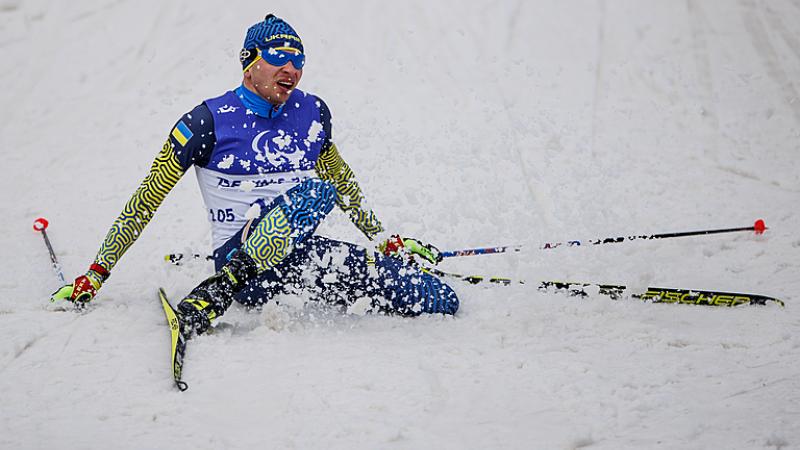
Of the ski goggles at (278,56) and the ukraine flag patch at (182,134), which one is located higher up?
the ski goggles at (278,56)

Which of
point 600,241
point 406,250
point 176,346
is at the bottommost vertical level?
point 176,346

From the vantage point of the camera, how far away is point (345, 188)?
13.3 ft

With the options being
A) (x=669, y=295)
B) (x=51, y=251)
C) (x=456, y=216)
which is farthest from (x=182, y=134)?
(x=669, y=295)

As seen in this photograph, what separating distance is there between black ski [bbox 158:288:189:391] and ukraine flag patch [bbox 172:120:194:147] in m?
0.78

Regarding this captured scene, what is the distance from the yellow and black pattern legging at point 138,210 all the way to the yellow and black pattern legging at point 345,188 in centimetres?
78

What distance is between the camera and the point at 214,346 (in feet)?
10.7

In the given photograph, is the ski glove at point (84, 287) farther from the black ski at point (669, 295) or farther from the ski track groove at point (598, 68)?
the ski track groove at point (598, 68)

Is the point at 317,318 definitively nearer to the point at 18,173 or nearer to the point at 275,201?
the point at 275,201

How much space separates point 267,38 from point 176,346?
4.76 ft

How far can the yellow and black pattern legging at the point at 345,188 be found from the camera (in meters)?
3.96

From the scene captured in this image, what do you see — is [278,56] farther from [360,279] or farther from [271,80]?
[360,279]

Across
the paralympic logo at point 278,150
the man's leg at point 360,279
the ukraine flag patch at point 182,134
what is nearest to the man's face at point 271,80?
the paralympic logo at point 278,150

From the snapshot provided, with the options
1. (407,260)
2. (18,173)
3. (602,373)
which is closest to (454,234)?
(407,260)

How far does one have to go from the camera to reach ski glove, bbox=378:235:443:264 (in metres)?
4.01
